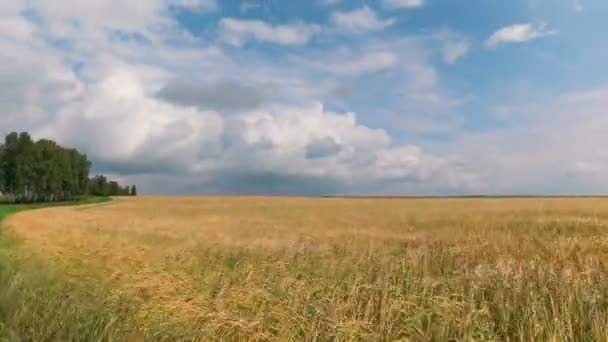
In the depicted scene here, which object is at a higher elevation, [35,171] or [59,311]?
[35,171]

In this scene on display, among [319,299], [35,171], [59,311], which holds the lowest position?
[59,311]

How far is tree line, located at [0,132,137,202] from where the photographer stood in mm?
97250

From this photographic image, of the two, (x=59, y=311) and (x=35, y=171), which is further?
(x=35, y=171)

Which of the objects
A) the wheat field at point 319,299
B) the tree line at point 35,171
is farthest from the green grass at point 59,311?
the tree line at point 35,171

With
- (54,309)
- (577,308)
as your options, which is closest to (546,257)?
(577,308)

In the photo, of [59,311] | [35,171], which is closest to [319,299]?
[59,311]

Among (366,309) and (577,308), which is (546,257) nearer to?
(577,308)

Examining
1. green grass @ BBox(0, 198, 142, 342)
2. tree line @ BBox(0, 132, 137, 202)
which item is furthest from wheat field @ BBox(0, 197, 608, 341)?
tree line @ BBox(0, 132, 137, 202)

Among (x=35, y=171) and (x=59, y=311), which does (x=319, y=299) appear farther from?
(x=35, y=171)

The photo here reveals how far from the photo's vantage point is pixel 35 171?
9856 centimetres

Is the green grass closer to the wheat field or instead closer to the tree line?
the wheat field

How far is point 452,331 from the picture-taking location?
6.11 meters

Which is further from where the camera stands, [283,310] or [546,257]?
[546,257]

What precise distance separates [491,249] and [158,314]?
775 cm
